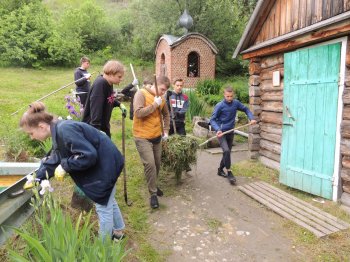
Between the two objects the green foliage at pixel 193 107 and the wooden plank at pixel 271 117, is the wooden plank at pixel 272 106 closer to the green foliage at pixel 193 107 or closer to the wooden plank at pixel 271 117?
the wooden plank at pixel 271 117

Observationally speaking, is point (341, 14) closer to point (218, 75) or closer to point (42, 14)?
point (218, 75)

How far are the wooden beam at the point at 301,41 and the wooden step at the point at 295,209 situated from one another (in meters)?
2.49

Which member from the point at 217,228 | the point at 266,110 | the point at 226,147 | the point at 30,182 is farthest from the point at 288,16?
the point at 30,182

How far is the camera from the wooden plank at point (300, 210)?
4020 millimetres

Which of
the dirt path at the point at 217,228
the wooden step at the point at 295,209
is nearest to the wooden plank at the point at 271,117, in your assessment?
the wooden step at the point at 295,209

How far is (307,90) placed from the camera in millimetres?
5223

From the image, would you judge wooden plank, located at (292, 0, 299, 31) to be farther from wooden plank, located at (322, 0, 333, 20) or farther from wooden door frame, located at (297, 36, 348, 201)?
wooden door frame, located at (297, 36, 348, 201)

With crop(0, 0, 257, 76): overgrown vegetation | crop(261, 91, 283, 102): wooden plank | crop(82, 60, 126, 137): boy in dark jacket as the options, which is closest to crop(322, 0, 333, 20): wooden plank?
crop(261, 91, 283, 102): wooden plank

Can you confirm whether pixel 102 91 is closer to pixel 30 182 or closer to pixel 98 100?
pixel 98 100

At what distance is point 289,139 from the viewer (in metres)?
5.61

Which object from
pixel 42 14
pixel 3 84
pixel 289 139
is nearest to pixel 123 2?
pixel 42 14

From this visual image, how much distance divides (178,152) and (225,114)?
136cm

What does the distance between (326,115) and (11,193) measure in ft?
14.1

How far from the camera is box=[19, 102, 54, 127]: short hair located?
255 centimetres
